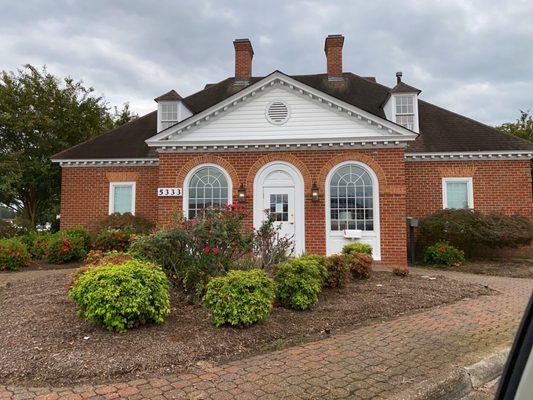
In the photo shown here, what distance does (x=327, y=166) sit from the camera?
12.2 m

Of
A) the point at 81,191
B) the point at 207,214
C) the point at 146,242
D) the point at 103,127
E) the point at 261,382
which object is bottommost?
the point at 261,382

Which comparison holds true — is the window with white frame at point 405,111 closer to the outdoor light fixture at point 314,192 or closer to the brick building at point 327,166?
the brick building at point 327,166

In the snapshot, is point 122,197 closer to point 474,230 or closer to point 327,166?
point 327,166

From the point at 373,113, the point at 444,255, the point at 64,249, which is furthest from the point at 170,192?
the point at 444,255

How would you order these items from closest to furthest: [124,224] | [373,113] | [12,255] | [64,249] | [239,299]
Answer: [239,299] → [12,255] → [64,249] → [124,224] → [373,113]

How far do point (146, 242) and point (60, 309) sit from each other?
1485mm

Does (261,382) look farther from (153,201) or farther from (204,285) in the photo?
(153,201)

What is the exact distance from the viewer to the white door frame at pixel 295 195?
12.2 m

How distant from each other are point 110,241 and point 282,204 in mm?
5477

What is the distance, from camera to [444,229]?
12.4 meters

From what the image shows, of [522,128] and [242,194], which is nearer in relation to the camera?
[242,194]

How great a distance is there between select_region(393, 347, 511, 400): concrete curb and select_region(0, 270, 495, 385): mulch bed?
5.28ft

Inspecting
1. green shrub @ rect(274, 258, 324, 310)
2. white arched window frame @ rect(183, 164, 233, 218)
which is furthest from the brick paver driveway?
white arched window frame @ rect(183, 164, 233, 218)

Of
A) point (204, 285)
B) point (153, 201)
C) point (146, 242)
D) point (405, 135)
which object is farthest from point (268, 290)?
point (153, 201)
